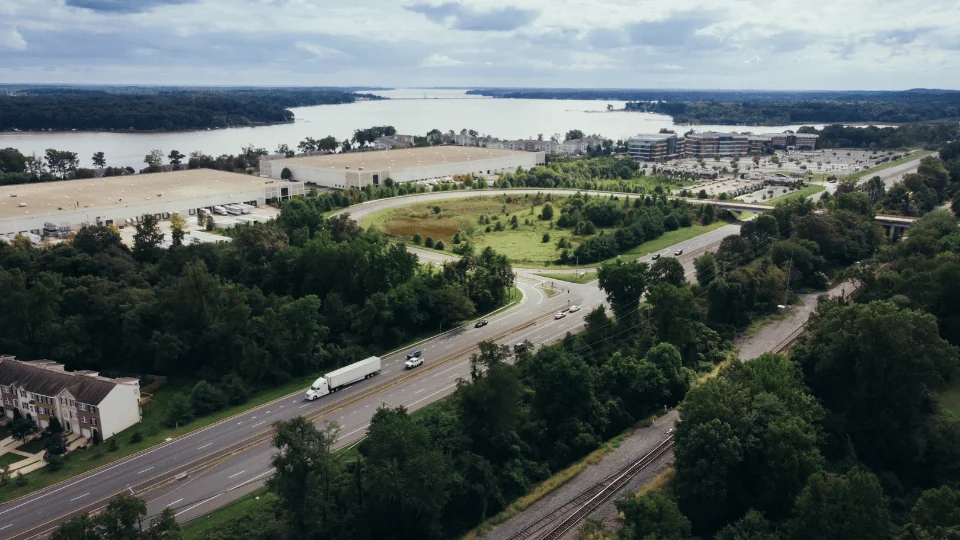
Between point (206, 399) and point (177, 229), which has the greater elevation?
point (177, 229)

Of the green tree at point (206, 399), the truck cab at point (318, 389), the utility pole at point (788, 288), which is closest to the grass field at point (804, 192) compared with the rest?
the utility pole at point (788, 288)

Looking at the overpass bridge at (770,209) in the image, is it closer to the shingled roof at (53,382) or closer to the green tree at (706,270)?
the green tree at (706,270)

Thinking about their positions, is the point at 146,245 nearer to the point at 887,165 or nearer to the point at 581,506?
the point at 581,506

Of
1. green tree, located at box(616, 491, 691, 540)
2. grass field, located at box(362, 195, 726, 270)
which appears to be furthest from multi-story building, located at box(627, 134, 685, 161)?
green tree, located at box(616, 491, 691, 540)

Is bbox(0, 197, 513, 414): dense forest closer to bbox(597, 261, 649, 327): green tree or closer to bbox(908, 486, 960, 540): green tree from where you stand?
bbox(597, 261, 649, 327): green tree

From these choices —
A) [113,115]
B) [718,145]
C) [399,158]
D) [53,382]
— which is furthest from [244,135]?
[53,382]
